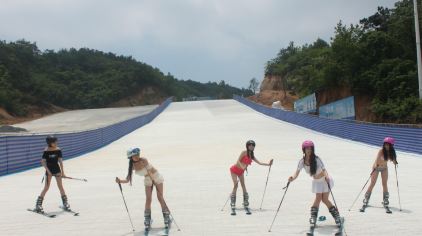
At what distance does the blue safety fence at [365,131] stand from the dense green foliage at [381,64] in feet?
21.4

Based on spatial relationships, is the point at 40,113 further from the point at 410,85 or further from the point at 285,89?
the point at 410,85

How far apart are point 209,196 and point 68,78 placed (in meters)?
102

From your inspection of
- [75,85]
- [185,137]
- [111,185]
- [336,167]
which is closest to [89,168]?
[111,185]

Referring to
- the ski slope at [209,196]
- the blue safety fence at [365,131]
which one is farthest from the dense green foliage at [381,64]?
the ski slope at [209,196]

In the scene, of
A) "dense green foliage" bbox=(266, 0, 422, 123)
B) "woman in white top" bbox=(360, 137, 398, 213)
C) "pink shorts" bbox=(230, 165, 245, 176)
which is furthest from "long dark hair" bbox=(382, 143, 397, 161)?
"dense green foliage" bbox=(266, 0, 422, 123)

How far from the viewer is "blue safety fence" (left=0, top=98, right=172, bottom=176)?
1805cm

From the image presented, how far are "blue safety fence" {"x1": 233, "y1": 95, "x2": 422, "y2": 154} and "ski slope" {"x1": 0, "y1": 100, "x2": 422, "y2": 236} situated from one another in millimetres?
819

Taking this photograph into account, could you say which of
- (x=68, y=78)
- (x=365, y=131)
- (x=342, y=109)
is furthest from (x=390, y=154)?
(x=68, y=78)

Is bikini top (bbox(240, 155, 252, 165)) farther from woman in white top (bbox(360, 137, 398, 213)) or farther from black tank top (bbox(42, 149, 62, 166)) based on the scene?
black tank top (bbox(42, 149, 62, 166))

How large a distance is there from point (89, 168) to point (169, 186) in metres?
6.44

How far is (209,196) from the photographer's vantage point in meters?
11.8

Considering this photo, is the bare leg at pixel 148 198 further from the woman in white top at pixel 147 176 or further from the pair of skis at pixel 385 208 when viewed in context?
the pair of skis at pixel 385 208

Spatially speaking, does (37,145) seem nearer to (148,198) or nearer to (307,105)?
(148,198)

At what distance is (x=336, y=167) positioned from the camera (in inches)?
660
